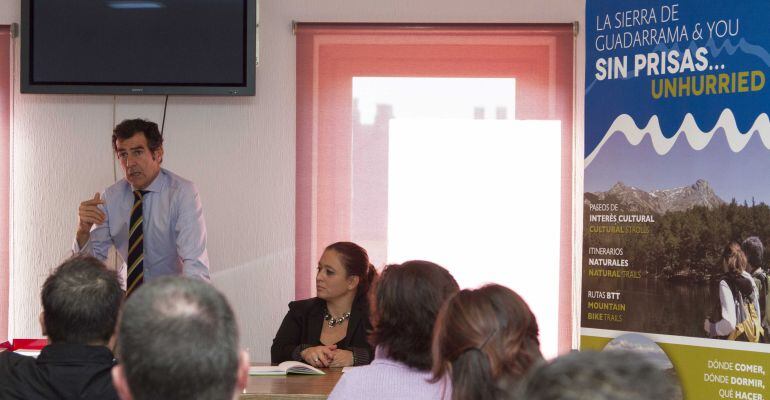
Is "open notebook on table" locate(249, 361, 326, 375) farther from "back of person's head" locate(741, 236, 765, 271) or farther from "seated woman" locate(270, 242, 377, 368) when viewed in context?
"back of person's head" locate(741, 236, 765, 271)

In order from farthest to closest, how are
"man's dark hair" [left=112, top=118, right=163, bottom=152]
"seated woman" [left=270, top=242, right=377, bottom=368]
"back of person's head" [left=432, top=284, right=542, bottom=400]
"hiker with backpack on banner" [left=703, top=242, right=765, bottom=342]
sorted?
"man's dark hair" [left=112, top=118, right=163, bottom=152]
"seated woman" [left=270, top=242, right=377, bottom=368]
"hiker with backpack on banner" [left=703, top=242, right=765, bottom=342]
"back of person's head" [left=432, top=284, right=542, bottom=400]

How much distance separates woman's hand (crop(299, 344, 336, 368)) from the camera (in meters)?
3.69

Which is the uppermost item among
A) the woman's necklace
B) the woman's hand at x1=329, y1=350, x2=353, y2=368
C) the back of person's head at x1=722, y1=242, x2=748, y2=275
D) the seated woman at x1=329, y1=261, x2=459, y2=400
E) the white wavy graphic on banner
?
the white wavy graphic on banner

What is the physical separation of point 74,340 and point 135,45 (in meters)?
3.04

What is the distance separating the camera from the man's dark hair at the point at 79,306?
6.73 feet

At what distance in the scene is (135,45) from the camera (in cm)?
484

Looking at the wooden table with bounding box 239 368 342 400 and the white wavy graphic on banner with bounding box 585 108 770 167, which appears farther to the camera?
the white wavy graphic on banner with bounding box 585 108 770 167

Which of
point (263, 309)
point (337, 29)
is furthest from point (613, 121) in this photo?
point (263, 309)

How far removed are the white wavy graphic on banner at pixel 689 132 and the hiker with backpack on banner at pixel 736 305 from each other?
37cm

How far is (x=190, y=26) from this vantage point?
4.83 m

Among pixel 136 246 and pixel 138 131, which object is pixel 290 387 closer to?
pixel 136 246

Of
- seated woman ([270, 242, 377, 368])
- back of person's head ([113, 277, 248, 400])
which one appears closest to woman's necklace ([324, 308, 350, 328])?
seated woman ([270, 242, 377, 368])

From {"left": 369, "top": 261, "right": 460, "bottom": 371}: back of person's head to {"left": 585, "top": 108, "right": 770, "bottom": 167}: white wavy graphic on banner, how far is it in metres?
1.19

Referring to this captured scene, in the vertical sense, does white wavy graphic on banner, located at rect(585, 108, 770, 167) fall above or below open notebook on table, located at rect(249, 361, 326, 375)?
above
